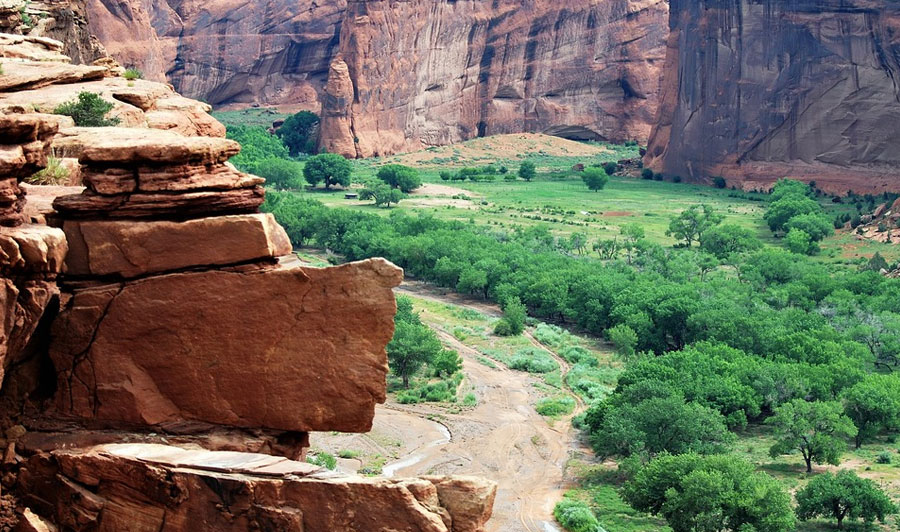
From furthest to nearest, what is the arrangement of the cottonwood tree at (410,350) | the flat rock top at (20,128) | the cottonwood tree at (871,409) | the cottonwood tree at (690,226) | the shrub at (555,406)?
the cottonwood tree at (690,226)
the cottonwood tree at (410,350)
the shrub at (555,406)
the cottonwood tree at (871,409)
the flat rock top at (20,128)

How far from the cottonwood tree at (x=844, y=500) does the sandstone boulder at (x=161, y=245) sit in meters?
27.1

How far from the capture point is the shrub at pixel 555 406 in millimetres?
51469

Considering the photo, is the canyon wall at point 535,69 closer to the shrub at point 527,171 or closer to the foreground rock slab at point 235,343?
the shrub at point 527,171

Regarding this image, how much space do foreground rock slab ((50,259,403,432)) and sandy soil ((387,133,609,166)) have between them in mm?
130899

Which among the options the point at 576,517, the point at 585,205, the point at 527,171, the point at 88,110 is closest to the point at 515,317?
the point at 576,517

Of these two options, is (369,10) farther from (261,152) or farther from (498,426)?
(498,426)

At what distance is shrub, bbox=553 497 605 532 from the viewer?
36.9m

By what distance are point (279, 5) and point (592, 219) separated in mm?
83611

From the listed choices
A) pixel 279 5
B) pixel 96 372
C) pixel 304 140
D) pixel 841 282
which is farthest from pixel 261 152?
pixel 96 372

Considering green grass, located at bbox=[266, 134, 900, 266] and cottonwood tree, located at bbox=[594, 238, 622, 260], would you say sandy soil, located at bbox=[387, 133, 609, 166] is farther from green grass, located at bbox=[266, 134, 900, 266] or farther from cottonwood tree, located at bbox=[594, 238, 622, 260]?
cottonwood tree, located at bbox=[594, 238, 622, 260]

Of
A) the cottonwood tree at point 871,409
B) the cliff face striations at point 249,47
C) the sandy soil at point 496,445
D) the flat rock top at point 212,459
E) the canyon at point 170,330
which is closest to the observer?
the flat rock top at point 212,459

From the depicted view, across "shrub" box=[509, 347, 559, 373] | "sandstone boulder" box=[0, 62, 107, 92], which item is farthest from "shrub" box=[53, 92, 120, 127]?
"shrub" box=[509, 347, 559, 373]

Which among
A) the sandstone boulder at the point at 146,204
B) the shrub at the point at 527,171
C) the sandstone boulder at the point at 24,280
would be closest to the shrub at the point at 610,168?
the shrub at the point at 527,171

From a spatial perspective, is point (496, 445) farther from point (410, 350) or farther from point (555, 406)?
point (410, 350)
